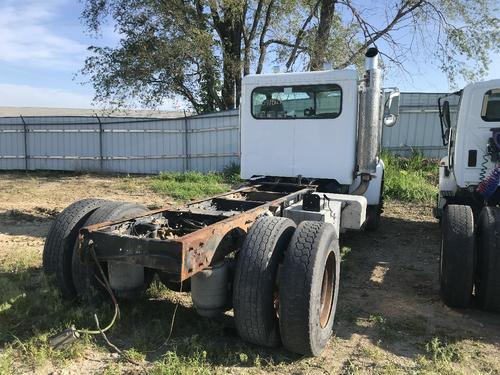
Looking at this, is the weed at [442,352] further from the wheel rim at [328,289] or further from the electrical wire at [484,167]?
the electrical wire at [484,167]

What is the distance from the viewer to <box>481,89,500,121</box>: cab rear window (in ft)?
19.0

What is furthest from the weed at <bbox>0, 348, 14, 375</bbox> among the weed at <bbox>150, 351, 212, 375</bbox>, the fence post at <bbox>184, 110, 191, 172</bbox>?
the fence post at <bbox>184, 110, 191, 172</bbox>

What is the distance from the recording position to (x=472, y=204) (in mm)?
6336

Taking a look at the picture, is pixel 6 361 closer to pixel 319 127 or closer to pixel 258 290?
pixel 258 290

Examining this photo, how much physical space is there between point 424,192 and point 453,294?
7.11 m

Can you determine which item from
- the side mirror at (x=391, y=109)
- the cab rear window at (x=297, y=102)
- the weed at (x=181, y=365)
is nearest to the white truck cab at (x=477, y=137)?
the side mirror at (x=391, y=109)

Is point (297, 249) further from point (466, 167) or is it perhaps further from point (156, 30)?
point (156, 30)

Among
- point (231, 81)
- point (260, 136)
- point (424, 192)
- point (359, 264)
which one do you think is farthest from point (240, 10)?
point (359, 264)

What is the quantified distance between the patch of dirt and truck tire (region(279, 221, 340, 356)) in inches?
7.8

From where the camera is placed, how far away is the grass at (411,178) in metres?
11.3

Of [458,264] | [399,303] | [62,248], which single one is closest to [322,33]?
[399,303]

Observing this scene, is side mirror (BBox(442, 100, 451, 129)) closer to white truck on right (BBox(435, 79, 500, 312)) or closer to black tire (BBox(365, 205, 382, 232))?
white truck on right (BBox(435, 79, 500, 312))

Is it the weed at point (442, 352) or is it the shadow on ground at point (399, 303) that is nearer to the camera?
the weed at point (442, 352)

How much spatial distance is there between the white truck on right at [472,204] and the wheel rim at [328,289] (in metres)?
1.25
